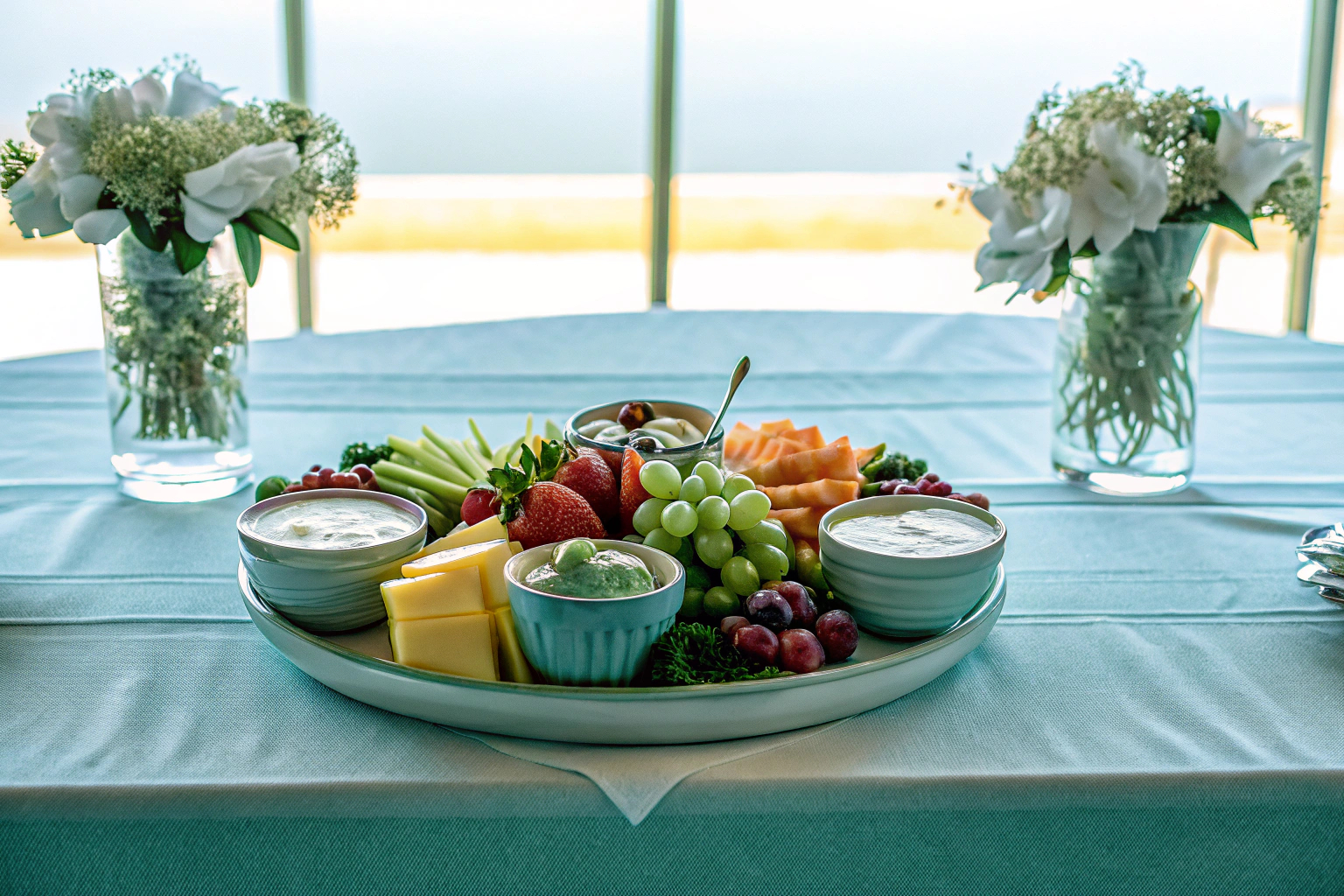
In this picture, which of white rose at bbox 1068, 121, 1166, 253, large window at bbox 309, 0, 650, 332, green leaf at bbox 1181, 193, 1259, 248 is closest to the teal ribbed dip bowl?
white rose at bbox 1068, 121, 1166, 253

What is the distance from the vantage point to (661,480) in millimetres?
1055

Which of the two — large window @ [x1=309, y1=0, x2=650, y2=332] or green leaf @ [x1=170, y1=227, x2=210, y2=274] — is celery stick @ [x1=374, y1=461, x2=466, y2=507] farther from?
large window @ [x1=309, y1=0, x2=650, y2=332]

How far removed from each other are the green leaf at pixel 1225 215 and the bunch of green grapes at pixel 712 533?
0.78m

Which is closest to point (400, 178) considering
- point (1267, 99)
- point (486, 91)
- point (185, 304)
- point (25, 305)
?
point (486, 91)

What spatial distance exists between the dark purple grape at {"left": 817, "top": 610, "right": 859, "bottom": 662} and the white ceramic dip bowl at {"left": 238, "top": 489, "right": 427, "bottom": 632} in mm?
383

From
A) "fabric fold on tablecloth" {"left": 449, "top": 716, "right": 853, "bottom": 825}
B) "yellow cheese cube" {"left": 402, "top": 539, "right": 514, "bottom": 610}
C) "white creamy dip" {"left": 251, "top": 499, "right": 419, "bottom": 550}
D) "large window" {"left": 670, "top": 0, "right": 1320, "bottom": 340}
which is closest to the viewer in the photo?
"fabric fold on tablecloth" {"left": 449, "top": 716, "right": 853, "bottom": 825}

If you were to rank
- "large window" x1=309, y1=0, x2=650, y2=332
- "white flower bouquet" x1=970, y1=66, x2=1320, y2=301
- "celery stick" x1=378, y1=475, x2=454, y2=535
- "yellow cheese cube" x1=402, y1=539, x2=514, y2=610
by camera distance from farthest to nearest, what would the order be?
"large window" x1=309, y1=0, x2=650, y2=332 → "white flower bouquet" x1=970, y1=66, x2=1320, y2=301 → "celery stick" x1=378, y1=475, x2=454, y2=535 → "yellow cheese cube" x1=402, y1=539, x2=514, y2=610

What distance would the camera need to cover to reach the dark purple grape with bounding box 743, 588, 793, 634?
0.96 meters

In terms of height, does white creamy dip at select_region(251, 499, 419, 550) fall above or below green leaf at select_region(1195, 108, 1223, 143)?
below

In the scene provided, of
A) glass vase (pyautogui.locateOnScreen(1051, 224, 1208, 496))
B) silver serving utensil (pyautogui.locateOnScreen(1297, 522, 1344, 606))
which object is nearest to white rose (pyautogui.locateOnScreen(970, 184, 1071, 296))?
glass vase (pyautogui.locateOnScreen(1051, 224, 1208, 496))

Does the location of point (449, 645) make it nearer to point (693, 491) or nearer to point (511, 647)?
point (511, 647)

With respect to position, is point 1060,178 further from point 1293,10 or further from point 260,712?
point 1293,10

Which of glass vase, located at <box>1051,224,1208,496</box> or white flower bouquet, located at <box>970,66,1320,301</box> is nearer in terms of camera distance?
white flower bouquet, located at <box>970,66,1320,301</box>

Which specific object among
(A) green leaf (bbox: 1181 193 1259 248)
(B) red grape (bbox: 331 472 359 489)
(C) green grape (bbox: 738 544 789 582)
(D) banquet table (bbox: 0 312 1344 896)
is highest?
(A) green leaf (bbox: 1181 193 1259 248)
